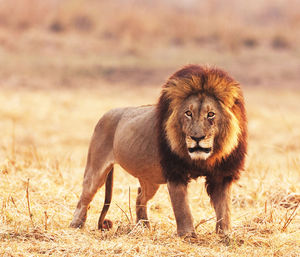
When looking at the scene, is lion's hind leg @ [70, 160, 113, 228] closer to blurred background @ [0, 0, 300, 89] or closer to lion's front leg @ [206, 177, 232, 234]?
lion's front leg @ [206, 177, 232, 234]

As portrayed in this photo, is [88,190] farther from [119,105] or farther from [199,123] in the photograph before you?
[119,105]

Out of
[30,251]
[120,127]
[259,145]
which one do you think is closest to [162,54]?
[259,145]

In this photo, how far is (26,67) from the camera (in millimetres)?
15625

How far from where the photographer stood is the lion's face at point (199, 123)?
364cm

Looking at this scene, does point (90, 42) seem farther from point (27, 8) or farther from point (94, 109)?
point (94, 109)

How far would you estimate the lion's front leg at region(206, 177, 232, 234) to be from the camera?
159 inches

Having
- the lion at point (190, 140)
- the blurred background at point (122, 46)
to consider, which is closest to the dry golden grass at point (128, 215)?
the lion at point (190, 140)

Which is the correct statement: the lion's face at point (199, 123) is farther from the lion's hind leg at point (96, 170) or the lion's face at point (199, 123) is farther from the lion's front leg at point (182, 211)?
the lion's hind leg at point (96, 170)

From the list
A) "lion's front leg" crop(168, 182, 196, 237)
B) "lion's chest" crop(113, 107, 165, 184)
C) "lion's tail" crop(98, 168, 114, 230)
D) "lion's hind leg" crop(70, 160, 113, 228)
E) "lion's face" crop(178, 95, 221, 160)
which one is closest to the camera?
"lion's face" crop(178, 95, 221, 160)

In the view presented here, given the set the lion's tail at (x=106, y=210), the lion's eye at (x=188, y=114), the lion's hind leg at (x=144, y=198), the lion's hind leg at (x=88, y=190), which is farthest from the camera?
the lion's hind leg at (x=144, y=198)

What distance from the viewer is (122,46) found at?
59.1ft

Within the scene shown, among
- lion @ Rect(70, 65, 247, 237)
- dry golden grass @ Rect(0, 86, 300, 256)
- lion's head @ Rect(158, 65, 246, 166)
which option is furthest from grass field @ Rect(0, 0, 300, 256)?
lion's head @ Rect(158, 65, 246, 166)

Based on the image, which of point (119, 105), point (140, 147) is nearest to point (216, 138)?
point (140, 147)

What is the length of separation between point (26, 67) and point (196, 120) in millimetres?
12479
